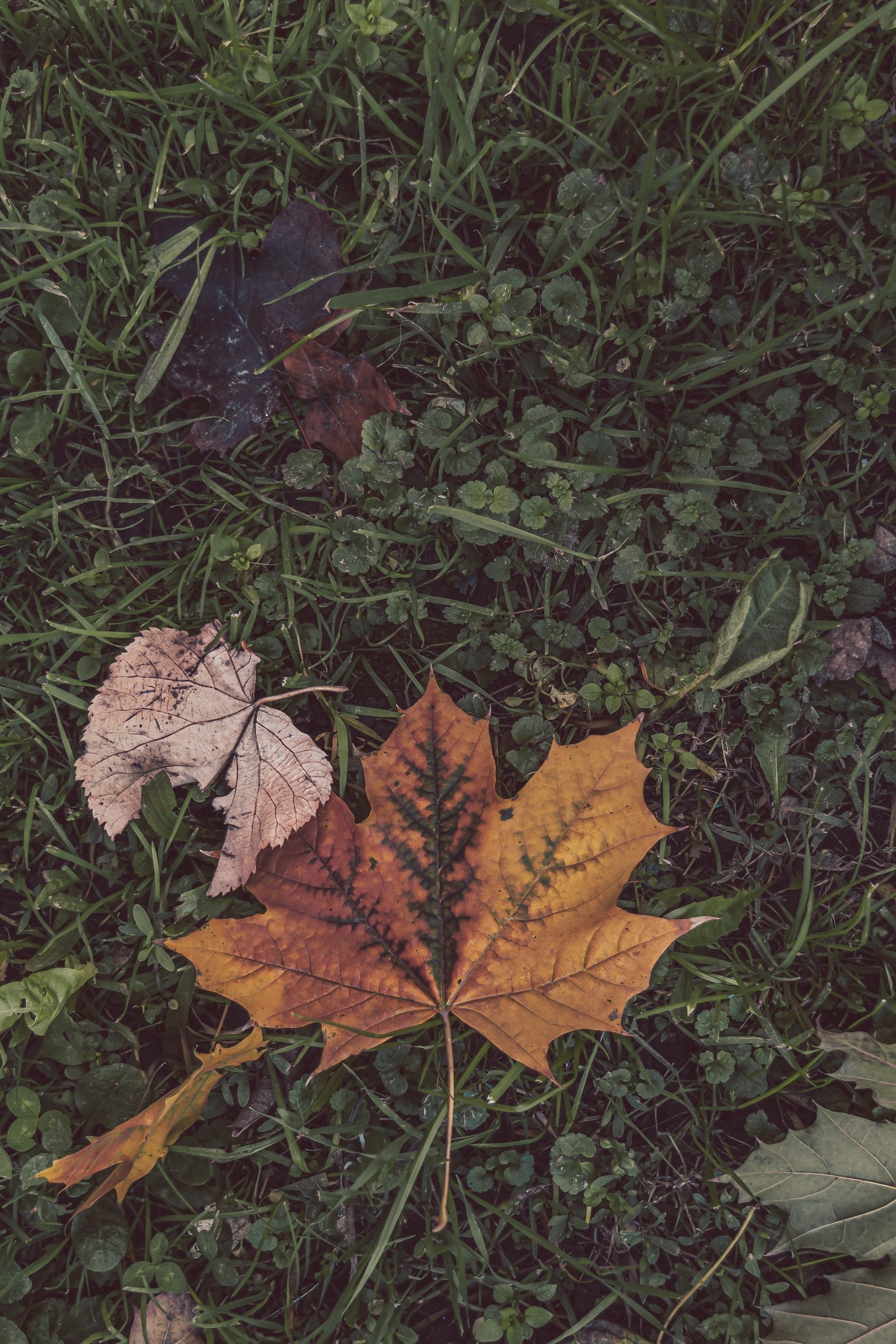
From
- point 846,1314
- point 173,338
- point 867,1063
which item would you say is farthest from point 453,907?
point 173,338

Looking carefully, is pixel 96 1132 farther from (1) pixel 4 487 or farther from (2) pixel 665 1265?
(1) pixel 4 487

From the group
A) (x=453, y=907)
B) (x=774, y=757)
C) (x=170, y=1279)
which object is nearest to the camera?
(x=453, y=907)

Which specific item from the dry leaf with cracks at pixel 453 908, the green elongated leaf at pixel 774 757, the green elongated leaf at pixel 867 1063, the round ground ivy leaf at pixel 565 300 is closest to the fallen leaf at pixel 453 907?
the dry leaf with cracks at pixel 453 908

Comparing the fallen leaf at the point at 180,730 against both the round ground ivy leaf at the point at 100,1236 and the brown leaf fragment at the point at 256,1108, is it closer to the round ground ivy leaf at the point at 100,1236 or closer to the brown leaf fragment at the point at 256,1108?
the brown leaf fragment at the point at 256,1108

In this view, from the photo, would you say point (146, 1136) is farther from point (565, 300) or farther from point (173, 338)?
point (565, 300)

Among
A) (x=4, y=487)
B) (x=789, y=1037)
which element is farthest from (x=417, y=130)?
(x=789, y=1037)
